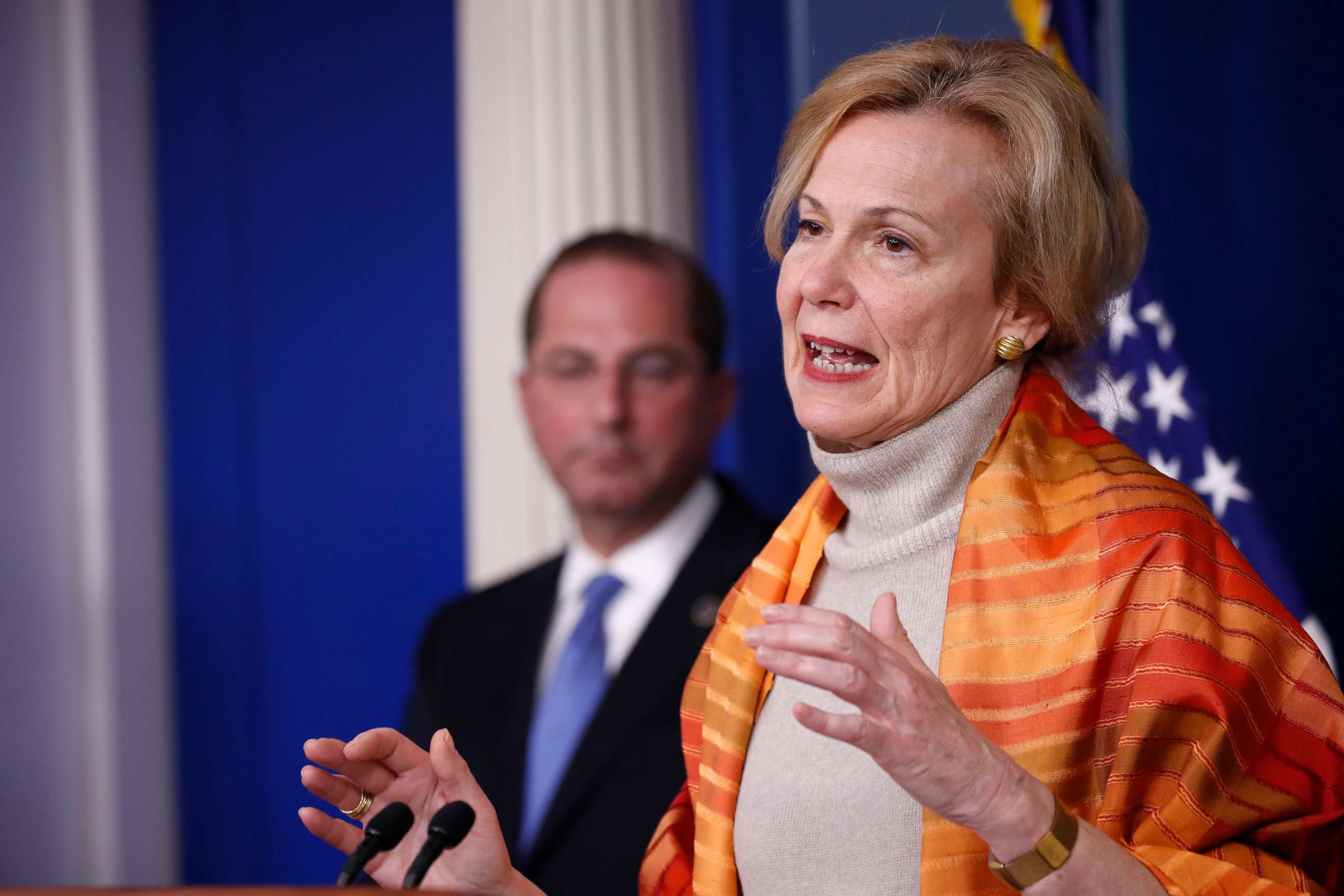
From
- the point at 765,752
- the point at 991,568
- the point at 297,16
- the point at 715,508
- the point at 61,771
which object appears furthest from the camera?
the point at 297,16

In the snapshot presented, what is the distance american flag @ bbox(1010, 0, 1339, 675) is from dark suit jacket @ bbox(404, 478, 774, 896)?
70 cm

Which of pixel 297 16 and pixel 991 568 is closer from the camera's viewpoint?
pixel 991 568

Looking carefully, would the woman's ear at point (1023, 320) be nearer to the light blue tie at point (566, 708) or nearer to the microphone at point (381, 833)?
the microphone at point (381, 833)

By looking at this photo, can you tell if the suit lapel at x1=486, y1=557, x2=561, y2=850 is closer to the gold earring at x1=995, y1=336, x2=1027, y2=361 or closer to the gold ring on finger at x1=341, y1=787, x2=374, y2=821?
the gold ring on finger at x1=341, y1=787, x2=374, y2=821

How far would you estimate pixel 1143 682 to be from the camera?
4.04 feet

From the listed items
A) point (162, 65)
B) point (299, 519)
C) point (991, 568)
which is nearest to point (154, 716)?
point (299, 519)

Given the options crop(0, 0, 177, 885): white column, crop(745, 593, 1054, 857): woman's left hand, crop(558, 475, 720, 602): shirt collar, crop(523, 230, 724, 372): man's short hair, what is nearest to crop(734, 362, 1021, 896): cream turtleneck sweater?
crop(745, 593, 1054, 857): woman's left hand

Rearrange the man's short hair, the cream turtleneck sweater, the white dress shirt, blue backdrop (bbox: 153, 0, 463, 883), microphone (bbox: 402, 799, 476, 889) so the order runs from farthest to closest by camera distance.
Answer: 1. blue backdrop (bbox: 153, 0, 463, 883)
2. the man's short hair
3. the white dress shirt
4. the cream turtleneck sweater
5. microphone (bbox: 402, 799, 476, 889)

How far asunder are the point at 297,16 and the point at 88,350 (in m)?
1.11

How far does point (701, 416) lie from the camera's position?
270cm

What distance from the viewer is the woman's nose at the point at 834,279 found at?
143 centimetres

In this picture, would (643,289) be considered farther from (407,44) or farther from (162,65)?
(162,65)

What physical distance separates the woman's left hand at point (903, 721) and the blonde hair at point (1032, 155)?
0.51 meters

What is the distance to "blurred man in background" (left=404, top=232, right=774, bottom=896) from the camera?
2227 mm
